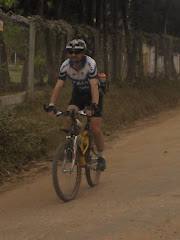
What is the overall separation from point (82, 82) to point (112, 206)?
180cm

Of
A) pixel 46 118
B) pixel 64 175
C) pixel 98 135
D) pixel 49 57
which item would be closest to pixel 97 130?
pixel 98 135

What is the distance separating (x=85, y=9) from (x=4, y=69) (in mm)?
8913

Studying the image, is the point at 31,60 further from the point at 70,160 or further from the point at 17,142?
the point at 70,160

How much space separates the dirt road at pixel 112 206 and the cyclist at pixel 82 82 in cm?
79

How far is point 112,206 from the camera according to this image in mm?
5891

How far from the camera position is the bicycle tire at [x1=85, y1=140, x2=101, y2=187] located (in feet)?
23.3

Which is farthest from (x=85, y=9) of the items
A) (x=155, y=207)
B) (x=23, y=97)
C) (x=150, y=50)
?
(x=155, y=207)

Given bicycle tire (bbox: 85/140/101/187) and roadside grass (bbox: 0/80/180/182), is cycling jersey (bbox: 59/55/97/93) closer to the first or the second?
bicycle tire (bbox: 85/140/101/187)

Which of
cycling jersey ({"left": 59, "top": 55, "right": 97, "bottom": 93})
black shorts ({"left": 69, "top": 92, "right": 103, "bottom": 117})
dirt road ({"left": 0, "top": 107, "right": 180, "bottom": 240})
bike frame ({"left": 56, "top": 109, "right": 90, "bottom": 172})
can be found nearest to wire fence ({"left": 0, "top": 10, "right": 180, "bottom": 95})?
black shorts ({"left": 69, "top": 92, "right": 103, "bottom": 117})

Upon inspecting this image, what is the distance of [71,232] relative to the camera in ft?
15.9

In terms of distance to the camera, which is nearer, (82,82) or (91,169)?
(82,82)

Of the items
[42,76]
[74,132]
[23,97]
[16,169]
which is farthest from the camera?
[42,76]

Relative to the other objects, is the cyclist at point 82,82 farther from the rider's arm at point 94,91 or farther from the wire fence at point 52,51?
the wire fence at point 52,51

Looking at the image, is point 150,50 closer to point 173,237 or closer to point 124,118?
point 124,118
